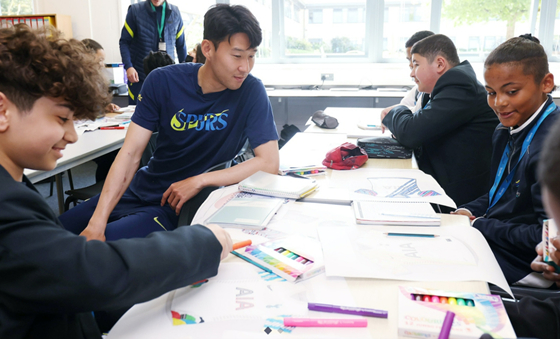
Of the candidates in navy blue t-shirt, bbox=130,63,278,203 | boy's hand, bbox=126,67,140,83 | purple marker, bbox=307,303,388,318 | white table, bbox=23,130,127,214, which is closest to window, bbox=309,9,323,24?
boy's hand, bbox=126,67,140,83

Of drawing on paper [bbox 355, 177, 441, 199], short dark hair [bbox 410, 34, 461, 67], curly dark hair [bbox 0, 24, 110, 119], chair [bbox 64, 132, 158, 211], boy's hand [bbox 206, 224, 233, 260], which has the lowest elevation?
chair [bbox 64, 132, 158, 211]

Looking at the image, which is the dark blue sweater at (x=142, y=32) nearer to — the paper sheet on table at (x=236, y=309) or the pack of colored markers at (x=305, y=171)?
the pack of colored markers at (x=305, y=171)

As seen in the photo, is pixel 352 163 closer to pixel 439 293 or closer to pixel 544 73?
pixel 544 73

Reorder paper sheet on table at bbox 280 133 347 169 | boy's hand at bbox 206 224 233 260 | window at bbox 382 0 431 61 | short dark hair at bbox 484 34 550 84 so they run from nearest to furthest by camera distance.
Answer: boy's hand at bbox 206 224 233 260 → short dark hair at bbox 484 34 550 84 → paper sheet on table at bbox 280 133 347 169 → window at bbox 382 0 431 61

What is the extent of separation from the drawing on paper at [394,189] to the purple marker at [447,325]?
2.39ft

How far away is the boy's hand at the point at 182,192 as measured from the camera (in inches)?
59.7

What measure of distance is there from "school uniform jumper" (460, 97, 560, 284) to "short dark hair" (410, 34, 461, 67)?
0.89m

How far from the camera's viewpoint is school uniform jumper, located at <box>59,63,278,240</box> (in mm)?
1712

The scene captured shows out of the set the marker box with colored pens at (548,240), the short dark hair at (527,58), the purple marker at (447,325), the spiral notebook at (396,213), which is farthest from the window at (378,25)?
the purple marker at (447,325)

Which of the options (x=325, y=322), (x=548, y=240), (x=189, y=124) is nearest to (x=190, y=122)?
(x=189, y=124)

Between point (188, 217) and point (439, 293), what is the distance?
3.16 feet

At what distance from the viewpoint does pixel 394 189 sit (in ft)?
4.86

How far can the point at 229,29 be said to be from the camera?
162cm

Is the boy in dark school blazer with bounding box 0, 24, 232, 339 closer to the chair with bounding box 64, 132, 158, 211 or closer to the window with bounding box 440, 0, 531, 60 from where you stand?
the chair with bounding box 64, 132, 158, 211
